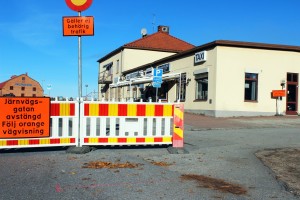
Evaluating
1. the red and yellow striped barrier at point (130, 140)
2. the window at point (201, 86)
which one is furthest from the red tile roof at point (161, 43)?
the red and yellow striped barrier at point (130, 140)

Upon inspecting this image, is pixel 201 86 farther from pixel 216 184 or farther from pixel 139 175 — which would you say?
pixel 216 184

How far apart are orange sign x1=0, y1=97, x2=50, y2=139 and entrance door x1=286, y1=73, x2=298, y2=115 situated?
21419mm

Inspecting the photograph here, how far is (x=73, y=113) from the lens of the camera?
27.9 ft

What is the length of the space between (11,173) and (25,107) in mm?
2430

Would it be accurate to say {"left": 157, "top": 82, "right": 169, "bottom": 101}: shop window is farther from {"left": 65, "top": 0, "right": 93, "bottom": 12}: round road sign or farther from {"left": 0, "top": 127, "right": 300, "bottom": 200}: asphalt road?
{"left": 65, "top": 0, "right": 93, "bottom": 12}: round road sign

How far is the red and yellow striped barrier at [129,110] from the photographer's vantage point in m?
8.62

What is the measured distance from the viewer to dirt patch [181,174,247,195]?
5.30 metres

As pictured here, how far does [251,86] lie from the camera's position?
25.1m

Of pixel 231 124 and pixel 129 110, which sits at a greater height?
pixel 129 110

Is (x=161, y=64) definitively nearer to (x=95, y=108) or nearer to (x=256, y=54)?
(x=256, y=54)

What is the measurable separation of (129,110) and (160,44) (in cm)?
3901

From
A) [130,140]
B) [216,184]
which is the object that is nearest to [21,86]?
[130,140]

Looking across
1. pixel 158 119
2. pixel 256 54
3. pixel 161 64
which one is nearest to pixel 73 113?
pixel 158 119

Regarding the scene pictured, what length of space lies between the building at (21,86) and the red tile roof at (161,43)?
189ft
